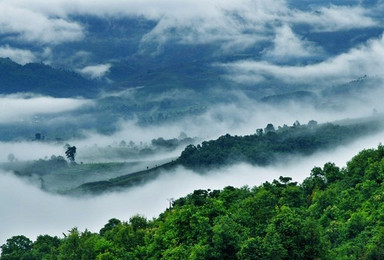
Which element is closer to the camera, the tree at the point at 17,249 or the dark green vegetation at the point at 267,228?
the dark green vegetation at the point at 267,228

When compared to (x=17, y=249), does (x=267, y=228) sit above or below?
below

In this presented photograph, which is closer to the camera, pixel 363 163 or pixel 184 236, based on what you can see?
pixel 184 236

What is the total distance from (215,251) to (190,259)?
7.80ft

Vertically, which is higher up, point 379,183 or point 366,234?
point 379,183

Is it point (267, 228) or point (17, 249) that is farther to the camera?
point (17, 249)

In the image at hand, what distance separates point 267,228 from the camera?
72.1 m

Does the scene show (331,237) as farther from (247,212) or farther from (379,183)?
(379,183)

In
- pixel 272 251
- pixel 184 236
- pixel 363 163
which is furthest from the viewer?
pixel 363 163

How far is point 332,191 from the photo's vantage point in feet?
355

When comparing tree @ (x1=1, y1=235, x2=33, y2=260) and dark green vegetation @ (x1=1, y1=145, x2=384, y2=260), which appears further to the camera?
tree @ (x1=1, y1=235, x2=33, y2=260)

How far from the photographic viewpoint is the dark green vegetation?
69000mm

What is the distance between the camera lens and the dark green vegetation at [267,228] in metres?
69.0

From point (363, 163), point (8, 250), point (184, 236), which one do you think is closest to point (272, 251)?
point (184, 236)

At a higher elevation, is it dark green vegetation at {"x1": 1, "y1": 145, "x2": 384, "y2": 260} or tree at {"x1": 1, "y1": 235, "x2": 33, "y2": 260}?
tree at {"x1": 1, "y1": 235, "x2": 33, "y2": 260}
